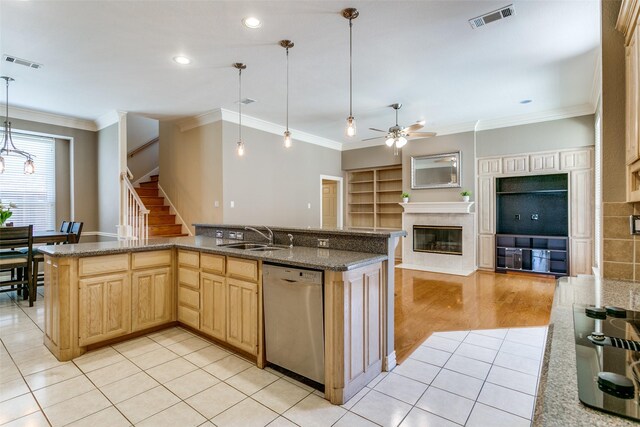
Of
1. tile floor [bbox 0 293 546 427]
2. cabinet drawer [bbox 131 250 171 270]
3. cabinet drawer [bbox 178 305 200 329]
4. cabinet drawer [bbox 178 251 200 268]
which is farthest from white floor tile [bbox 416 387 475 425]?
cabinet drawer [bbox 131 250 171 270]

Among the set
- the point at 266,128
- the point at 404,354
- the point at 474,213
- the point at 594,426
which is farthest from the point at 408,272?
the point at 594,426

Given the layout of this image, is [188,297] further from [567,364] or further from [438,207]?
[438,207]

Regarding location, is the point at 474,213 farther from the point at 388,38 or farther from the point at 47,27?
the point at 47,27

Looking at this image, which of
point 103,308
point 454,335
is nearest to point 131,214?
point 103,308

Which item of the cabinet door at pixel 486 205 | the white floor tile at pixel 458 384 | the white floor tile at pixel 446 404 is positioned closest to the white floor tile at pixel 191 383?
the white floor tile at pixel 446 404

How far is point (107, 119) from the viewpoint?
5.98m

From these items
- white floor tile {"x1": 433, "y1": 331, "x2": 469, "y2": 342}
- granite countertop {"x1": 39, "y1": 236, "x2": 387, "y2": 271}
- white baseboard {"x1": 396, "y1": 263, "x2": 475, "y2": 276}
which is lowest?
white floor tile {"x1": 433, "y1": 331, "x2": 469, "y2": 342}

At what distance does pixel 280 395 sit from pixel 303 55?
344 cm

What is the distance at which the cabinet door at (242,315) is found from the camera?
8.48 ft

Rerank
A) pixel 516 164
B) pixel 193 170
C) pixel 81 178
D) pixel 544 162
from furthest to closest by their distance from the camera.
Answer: pixel 81 178
pixel 193 170
pixel 516 164
pixel 544 162

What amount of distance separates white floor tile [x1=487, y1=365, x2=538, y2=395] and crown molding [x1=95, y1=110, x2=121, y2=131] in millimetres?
6605

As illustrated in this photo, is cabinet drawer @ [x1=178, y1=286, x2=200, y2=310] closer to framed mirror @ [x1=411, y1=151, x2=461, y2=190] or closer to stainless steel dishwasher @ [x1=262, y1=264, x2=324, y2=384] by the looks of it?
stainless steel dishwasher @ [x1=262, y1=264, x2=324, y2=384]

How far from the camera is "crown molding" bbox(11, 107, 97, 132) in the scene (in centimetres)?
556

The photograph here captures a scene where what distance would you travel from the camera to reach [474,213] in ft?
21.0
